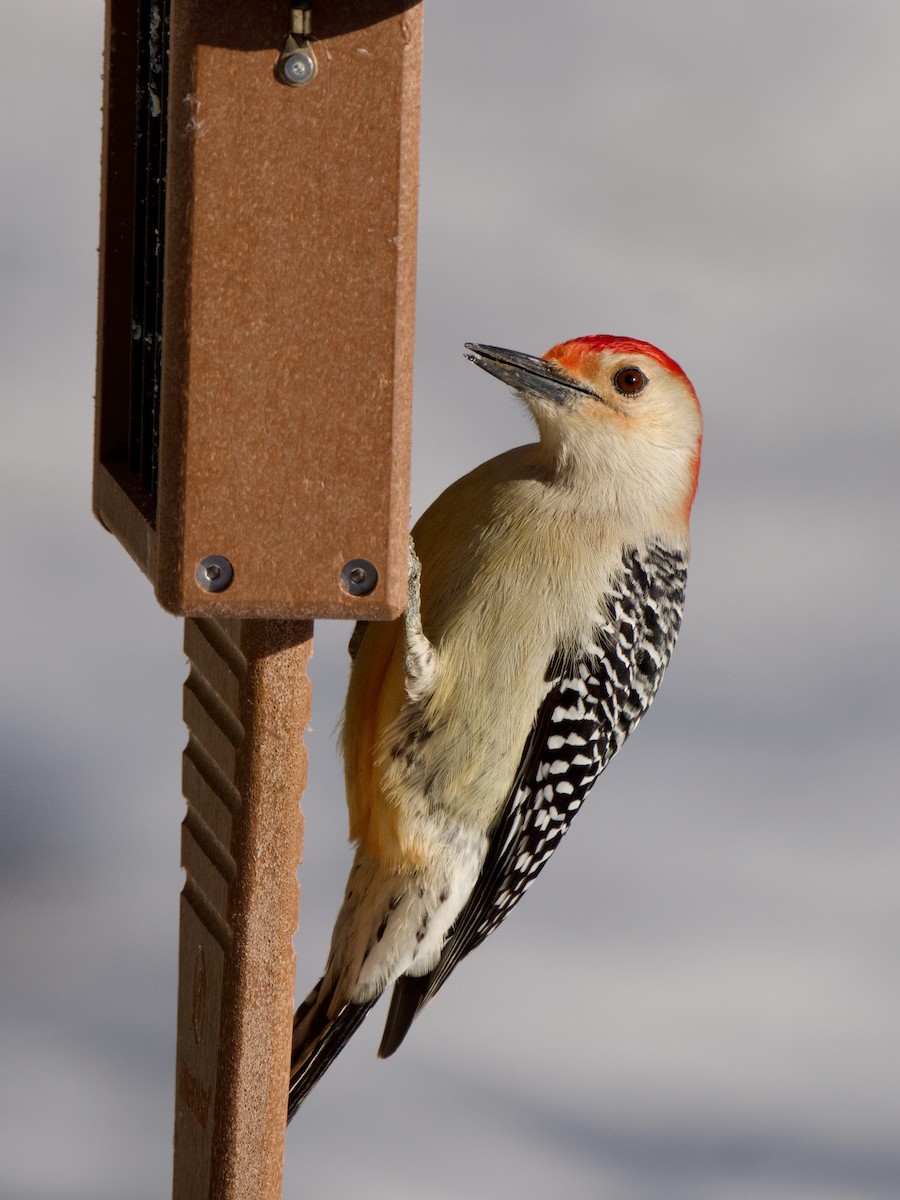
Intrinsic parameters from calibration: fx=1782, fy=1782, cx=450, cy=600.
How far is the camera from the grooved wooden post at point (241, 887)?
292 cm

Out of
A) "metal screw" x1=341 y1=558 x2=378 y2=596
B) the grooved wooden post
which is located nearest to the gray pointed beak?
the grooved wooden post

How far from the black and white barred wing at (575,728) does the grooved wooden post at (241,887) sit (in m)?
0.58

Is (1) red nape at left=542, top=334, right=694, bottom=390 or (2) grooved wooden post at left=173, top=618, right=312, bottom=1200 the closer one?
(2) grooved wooden post at left=173, top=618, right=312, bottom=1200

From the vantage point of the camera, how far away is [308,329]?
8.30 ft

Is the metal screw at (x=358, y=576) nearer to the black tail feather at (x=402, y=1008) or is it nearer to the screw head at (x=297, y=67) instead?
the screw head at (x=297, y=67)

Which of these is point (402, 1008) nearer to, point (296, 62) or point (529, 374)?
point (529, 374)

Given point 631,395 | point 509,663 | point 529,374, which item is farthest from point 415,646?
point 631,395

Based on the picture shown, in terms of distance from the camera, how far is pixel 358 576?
8.51 ft

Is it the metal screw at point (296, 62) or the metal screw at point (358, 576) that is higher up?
the metal screw at point (296, 62)

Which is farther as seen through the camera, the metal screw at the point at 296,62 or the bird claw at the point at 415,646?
the bird claw at the point at 415,646

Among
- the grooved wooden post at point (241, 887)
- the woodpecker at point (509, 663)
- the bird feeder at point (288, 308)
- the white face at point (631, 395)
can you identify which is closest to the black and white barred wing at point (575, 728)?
the woodpecker at point (509, 663)

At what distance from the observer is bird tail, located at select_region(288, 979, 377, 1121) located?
3543mm

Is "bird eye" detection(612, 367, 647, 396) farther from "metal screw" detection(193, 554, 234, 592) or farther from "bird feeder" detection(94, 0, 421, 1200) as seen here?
"metal screw" detection(193, 554, 234, 592)

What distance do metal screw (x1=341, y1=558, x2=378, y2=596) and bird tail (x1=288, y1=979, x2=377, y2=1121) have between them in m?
1.30
